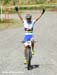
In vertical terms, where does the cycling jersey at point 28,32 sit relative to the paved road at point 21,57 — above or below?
above

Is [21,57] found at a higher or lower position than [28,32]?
lower

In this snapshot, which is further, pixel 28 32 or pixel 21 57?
pixel 21 57

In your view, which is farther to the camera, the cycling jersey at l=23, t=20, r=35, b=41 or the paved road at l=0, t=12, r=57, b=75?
the cycling jersey at l=23, t=20, r=35, b=41

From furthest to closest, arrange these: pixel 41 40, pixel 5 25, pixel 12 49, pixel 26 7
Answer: pixel 26 7
pixel 5 25
pixel 41 40
pixel 12 49

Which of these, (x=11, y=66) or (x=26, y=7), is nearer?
(x=11, y=66)

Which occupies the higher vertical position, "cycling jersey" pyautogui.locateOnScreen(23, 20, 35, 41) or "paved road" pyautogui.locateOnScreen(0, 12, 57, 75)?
"cycling jersey" pyautogui.locateOnScreen(23, 20, 35, 41)

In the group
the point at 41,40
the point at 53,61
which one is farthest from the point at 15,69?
the point at 41,40

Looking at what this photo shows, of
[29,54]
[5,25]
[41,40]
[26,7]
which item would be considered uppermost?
[29,54]

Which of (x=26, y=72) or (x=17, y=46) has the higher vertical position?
(x=26, y=72)

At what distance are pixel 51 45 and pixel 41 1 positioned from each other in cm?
3797

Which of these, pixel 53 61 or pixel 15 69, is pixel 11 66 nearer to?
pixel 15 69

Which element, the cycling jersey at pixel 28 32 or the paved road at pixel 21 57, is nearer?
the paved road at pixel 21 57

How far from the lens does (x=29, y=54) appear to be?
40.1ft

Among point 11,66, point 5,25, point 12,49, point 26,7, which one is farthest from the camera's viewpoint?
point 26,7
